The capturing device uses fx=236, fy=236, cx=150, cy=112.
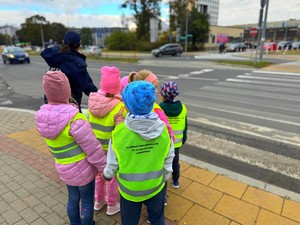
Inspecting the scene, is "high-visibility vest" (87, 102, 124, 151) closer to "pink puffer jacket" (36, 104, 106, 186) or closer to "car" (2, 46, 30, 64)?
"pink puffer jacket" (36, 104, 106, 186)

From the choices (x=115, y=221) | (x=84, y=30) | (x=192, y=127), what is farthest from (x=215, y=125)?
(x=84, y=30)

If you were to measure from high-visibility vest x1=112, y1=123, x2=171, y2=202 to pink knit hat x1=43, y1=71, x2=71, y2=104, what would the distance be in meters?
0.60

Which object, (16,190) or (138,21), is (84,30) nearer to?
(138,21)

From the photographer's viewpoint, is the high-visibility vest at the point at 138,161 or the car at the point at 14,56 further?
the car at the point at 14,56

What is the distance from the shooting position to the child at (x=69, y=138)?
6.39 ft

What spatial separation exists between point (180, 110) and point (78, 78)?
4.26 ft

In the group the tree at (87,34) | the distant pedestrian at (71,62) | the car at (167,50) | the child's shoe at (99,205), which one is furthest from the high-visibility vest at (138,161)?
the tree at (87,34)

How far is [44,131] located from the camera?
196cm

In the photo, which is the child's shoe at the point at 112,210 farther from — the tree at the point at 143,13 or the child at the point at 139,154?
the tree at the point at 143,13

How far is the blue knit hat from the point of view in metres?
1.61

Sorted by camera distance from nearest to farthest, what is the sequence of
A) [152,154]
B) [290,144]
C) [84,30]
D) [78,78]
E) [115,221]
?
[152,154] < [115,221] < [78,78] < [290,144] < [84,30]

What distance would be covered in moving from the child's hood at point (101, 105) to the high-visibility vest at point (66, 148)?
314mm

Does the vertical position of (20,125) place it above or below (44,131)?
below

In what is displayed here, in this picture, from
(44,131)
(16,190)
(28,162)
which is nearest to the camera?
(44,131)
